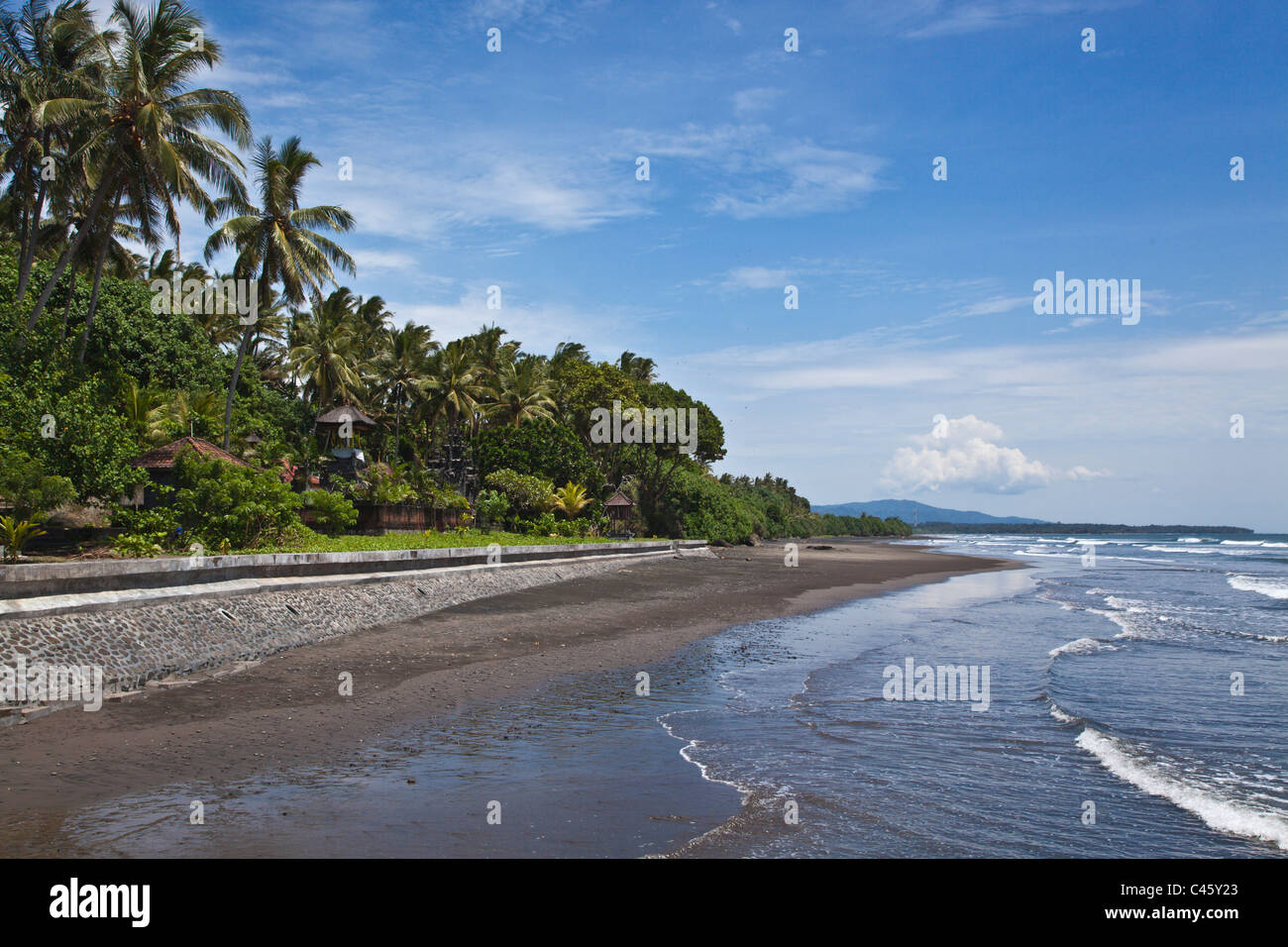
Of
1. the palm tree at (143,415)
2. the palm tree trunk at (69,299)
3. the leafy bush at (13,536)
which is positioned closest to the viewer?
the leafy bush at (13,536)

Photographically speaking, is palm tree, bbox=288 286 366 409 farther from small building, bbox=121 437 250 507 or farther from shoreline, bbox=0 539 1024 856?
shoreline, bbox=0 539 1024 856

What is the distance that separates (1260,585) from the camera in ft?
110

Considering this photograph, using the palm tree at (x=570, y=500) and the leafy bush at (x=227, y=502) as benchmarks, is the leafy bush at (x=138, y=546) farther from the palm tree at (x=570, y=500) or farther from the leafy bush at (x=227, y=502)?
the palm tree at (x=570, y=500)

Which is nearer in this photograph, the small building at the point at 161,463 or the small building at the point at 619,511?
the small building at the point at 161,463

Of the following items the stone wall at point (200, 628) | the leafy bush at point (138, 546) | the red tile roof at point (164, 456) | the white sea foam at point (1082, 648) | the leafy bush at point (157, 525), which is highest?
the red tile roof at point (164, 456)

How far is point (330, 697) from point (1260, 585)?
3717 centimetres

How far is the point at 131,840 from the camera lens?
5.22 m

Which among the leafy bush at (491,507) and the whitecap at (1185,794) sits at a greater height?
the leafy bush at (491,507)

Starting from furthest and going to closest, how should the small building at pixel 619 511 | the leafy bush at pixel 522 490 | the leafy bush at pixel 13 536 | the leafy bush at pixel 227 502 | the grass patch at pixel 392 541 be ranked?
the small building at pixel 619 511 < the leafy bush at pixel 522 490 < the grass patch at pixel 392 541 < the leafy bush at pixel 227 502 < the leafy bush at pixel 13 536

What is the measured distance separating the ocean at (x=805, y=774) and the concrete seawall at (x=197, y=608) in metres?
3.87

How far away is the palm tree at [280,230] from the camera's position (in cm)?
2912

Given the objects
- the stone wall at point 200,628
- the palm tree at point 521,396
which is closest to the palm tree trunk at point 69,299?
the stone wall at point 200,628
